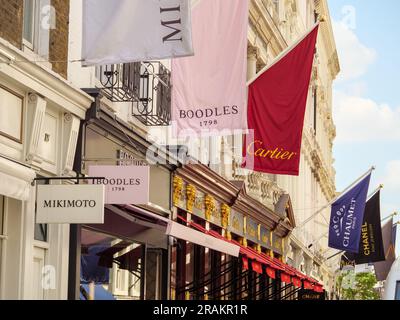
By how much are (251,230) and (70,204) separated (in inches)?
754

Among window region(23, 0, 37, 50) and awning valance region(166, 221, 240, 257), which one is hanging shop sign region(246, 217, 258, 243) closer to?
awning valance region(166, 221, 240, 257)

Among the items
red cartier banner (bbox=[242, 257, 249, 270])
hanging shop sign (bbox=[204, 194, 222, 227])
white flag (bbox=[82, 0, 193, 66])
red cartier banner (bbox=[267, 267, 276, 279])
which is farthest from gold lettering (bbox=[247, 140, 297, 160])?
white flag (bbox=[82, 0, 193, 66])

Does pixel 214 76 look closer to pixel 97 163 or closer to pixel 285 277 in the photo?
pixel 97 163

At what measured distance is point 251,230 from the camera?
110 ft

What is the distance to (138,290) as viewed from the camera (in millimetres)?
21750

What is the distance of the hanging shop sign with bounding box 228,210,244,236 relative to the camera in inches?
1179

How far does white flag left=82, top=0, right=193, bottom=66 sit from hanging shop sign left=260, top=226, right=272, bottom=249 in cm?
2223

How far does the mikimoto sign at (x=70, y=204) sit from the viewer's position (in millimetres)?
14344

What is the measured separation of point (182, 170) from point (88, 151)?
6292 millimetres

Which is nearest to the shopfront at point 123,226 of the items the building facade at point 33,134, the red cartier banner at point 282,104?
the building facade at point 33,134

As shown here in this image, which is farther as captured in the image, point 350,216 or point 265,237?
point 350,216

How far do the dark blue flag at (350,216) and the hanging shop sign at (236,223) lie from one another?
9435 mm

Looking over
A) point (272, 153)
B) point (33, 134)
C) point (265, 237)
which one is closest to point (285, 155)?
point (272, 153)

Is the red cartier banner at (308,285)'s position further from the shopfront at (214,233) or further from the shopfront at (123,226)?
→ the shopfront at (123,226)
